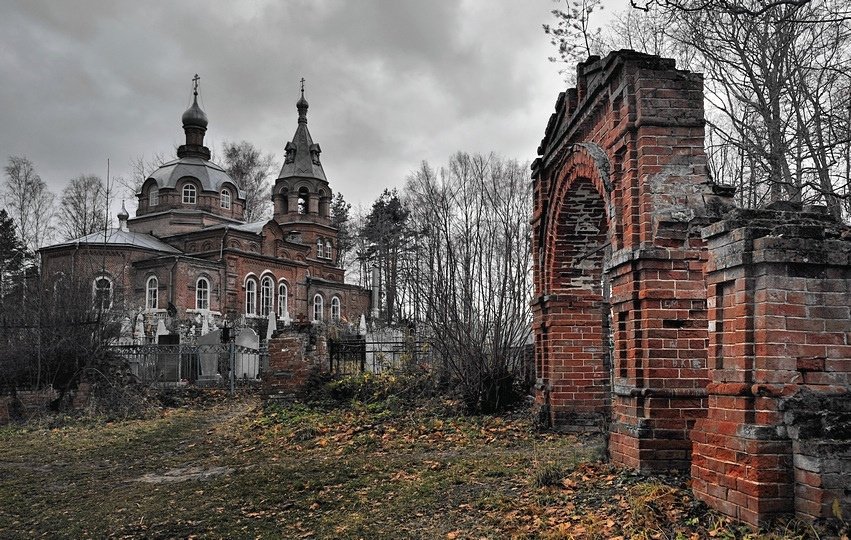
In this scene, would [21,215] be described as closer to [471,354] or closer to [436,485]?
[471,354]

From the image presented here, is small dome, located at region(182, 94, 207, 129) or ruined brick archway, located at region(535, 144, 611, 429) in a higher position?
small dome, located at region(182, 94, 207, 129)

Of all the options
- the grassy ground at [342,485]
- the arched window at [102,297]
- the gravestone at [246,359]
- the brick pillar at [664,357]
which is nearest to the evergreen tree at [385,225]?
the gravestone at [246,359]

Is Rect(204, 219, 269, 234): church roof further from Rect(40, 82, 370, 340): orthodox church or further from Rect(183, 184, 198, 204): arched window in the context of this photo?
Rect(183, 184, 198, 204): arched window

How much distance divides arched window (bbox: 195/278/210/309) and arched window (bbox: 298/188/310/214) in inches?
414

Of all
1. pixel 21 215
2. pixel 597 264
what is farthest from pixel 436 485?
pixel 21 215

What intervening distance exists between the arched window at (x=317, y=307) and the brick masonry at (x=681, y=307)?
34678 mm

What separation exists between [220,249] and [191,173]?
7247 mm

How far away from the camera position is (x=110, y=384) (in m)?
14.1

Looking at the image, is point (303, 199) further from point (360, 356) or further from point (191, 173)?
point (360, 356)

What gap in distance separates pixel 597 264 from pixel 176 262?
29.5m

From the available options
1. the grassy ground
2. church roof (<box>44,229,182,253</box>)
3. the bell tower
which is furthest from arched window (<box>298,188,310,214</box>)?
the grassy ground

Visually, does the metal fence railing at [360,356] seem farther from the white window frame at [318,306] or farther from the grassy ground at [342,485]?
the white window frame at [318,306]

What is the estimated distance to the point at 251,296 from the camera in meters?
39.3

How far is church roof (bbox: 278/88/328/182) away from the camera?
45.1 m
